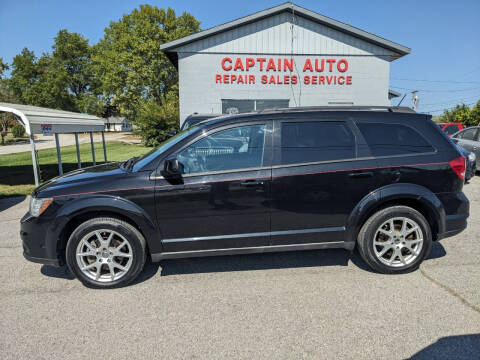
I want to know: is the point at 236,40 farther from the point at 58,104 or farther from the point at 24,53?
the point at 24,53

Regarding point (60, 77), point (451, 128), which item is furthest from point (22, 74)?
point (451, 128)

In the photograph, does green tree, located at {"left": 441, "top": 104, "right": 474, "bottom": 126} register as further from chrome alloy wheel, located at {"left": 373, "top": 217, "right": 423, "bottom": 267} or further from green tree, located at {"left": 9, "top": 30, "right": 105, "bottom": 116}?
green tree, located at {"left": 9, "top": 30, "right": 105, "bottom": 116}

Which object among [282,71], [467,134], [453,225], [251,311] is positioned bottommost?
[251,311]

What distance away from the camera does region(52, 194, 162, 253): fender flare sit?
131 inches

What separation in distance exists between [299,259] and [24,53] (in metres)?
69.8

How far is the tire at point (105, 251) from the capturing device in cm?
339

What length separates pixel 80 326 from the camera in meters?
2.84

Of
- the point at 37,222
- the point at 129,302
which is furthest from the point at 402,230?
the point at 37,222

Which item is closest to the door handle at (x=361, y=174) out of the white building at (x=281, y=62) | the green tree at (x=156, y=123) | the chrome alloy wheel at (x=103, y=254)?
the chrome alloy wheel at (x=103, y=254)

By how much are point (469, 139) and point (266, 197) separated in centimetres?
1025

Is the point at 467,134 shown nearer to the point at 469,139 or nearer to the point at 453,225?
the point at 469,139

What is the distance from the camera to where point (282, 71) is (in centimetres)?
1440

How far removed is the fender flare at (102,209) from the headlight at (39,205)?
17cm

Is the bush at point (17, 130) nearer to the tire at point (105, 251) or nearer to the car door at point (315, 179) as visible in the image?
the tire at point (105, 251)
